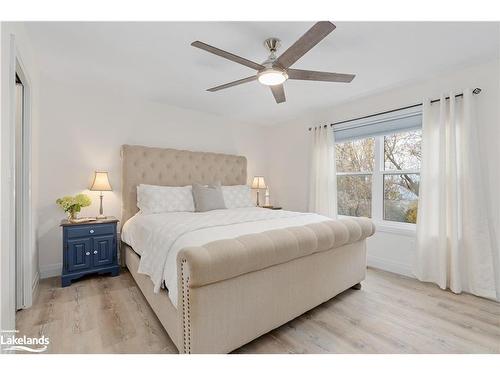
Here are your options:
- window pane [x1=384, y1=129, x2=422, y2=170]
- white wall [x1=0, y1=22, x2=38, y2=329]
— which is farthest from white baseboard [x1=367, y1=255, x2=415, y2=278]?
white wall [x1=0, y1=22, x2=38, y2=329]

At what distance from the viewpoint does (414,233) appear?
9.56ft

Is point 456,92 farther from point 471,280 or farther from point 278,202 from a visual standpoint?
point 278,202

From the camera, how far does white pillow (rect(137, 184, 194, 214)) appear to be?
293cm

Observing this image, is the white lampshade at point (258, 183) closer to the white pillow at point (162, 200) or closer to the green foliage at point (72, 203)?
the white pillow at point (162, 200)

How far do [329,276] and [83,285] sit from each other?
2.52m

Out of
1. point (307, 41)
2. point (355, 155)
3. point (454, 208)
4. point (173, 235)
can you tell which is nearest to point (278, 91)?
point (307, 41)

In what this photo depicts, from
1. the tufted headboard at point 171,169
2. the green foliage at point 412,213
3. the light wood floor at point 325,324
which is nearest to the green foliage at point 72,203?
the tufted headboard at point 171,169

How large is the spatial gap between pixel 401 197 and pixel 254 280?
2538mm

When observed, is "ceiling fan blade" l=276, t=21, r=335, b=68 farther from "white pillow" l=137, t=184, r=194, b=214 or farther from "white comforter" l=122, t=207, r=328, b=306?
"white pillow" l=137, t=184, r=194, b=214

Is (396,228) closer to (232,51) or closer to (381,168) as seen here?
(381,168)

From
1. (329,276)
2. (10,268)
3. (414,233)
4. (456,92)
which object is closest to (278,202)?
(414,233)

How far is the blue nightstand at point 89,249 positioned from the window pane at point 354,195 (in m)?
3.21

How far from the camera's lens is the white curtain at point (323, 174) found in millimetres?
3689

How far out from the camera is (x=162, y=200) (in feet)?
9.78
